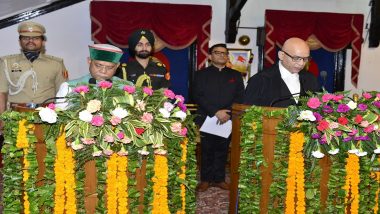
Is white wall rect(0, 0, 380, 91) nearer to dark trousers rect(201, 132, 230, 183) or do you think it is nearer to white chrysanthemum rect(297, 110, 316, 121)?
dark trousers rect(201, 132, 230, 183)

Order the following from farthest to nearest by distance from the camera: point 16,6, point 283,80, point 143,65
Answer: point 16,6 → point 143,65 → point 283,80

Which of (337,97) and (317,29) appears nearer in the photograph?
(337,97)

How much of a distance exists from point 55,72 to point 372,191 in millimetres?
2779

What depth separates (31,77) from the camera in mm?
4191

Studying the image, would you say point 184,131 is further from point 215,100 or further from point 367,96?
point 215,100

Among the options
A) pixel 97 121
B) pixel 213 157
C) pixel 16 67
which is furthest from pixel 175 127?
pixel 213 157

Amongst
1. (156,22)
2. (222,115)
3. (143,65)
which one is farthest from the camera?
(156,22)

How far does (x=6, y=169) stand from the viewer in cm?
234

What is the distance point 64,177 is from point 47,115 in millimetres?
312

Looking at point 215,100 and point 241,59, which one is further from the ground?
point 241,59

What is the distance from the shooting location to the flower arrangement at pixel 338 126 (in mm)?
2613

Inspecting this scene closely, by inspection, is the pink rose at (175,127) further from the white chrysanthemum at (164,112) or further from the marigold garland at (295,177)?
the marigold garland at (295,177)

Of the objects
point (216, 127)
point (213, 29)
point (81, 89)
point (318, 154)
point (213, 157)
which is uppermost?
point (213, 29)

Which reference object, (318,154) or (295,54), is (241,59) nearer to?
(295,54)
